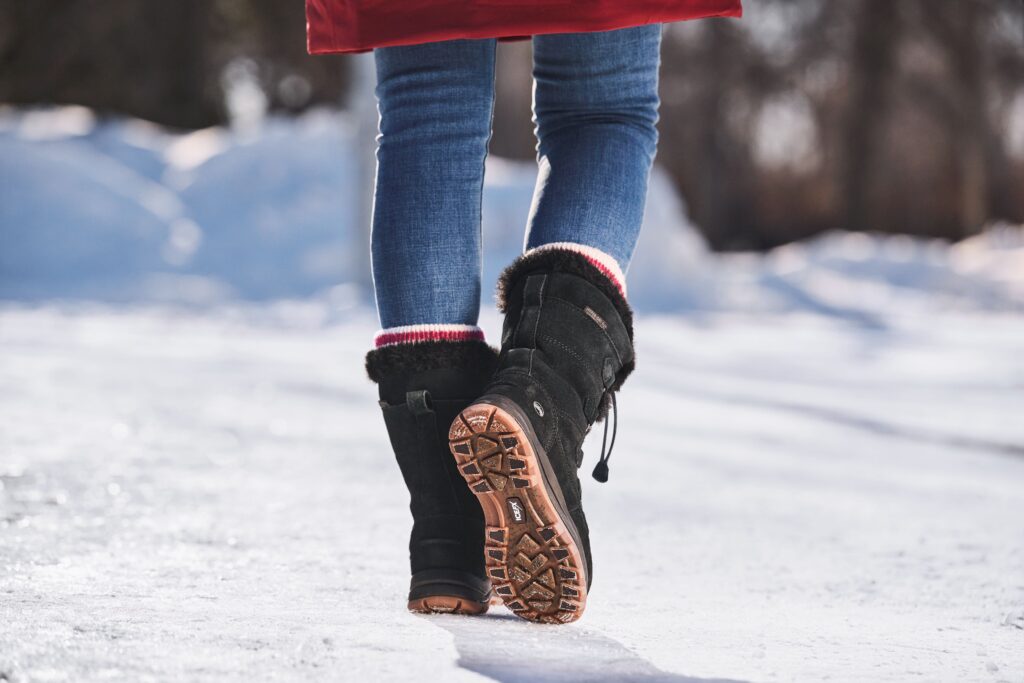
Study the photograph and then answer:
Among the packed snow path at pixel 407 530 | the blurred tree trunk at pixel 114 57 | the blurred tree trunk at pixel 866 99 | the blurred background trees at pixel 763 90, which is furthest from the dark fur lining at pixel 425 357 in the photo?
the blurred tree trunk at pixel 866 99

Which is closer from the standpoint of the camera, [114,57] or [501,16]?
[501,16]

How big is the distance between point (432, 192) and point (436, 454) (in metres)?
0.24

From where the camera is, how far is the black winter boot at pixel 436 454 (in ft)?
3.39

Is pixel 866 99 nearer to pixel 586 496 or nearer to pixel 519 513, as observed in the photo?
pixel 586 496

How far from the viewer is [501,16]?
990 mm

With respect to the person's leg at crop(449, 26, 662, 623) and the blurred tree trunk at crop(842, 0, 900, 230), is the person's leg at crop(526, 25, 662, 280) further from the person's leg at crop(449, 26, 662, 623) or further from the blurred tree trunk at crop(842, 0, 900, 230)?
the blurred tree trunk at crop(842, 0, 900, 230)

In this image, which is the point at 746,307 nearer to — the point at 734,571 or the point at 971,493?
the point at 971,493

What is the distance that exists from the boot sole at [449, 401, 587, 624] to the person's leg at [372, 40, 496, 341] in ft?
0.49

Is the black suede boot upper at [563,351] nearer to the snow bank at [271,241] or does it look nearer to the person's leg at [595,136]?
the person's leg at [595,136]

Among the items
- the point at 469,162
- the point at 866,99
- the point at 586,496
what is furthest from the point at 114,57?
the point at 469,162

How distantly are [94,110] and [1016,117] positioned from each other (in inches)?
438

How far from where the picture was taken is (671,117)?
615 inches

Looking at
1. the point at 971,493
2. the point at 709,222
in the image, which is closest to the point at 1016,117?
the point at 709,222

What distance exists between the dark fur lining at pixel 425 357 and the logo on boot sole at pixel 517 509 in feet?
0.52
